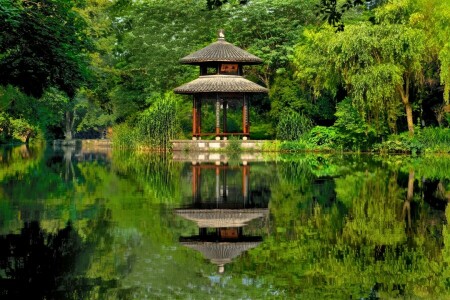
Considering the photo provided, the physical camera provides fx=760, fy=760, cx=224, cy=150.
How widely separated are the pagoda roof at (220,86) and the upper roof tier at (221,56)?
1148 millimetres

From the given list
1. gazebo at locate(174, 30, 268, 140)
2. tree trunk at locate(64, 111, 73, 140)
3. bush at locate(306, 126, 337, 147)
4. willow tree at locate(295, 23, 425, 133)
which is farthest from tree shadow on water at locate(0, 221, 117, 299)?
tree trunk at locate(64, 111, 73, 140)

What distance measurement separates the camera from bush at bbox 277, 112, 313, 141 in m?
43.6

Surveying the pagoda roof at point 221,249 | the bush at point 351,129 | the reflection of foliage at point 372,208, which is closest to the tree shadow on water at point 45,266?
the pagoda roof at point 221,249

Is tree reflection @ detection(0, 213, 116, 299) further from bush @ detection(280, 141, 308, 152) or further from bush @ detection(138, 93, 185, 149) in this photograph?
bush @ detection(138, 93, 185, 149)

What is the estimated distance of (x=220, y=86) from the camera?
4334 centimetres

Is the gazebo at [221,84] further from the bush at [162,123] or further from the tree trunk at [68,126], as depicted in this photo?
the tree trunk at [68,126]

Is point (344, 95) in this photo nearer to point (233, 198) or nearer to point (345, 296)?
point (233, 198)

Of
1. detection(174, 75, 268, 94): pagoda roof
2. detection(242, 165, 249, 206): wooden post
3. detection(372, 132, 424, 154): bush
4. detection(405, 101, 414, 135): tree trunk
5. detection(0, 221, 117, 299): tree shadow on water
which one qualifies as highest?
detection(174, 75, 268, 94): pagoda roof

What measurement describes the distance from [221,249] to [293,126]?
34.8 metres

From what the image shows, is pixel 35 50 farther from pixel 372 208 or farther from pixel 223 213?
pixel 372 208

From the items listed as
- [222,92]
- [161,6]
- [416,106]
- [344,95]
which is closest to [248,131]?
[222,92]

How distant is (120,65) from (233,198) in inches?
1591

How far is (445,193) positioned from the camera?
1622 cm

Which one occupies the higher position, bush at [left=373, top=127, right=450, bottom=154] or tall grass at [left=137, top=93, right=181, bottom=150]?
tall grass at [left=137, top=93, right=181, bottom=150]
